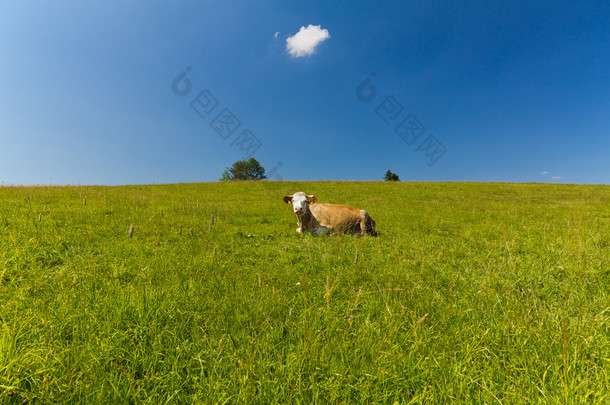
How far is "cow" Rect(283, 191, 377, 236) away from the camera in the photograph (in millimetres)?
7484

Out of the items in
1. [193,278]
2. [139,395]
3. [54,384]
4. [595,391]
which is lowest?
[595,391]

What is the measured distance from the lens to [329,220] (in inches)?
303

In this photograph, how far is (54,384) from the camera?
158 cm

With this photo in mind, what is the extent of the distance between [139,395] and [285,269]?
2.56 metres

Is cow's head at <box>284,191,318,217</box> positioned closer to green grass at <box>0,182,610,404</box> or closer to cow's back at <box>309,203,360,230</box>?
cow's back at <box>309,203,360,230</box>

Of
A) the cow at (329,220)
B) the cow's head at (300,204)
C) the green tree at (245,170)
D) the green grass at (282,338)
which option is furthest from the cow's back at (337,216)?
the green tree at (245,170)

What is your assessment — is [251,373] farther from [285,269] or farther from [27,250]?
[27,250]

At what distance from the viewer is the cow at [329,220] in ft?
24.6

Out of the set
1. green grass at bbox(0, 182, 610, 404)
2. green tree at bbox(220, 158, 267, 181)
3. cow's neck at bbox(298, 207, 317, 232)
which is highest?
green tree at bbox(220, 158, 267, 181)

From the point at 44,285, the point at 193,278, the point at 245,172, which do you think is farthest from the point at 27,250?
the point at 245,172

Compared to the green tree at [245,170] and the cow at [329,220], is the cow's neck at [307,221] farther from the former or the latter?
the green tree at [245,170]

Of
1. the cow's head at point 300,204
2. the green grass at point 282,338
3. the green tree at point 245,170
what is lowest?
the green grass at point 282,338

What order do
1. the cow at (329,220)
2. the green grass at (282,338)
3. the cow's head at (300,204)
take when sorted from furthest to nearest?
the cow at (329,220), the cow's head at (300,204), the green grass at (282,338)

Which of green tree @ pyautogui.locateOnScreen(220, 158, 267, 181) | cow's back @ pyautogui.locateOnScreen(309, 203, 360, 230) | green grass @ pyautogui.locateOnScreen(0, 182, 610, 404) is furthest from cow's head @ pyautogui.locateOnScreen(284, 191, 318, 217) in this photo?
green tree @ pyautogui.locateOnScreen(220, 158, 267, 181)
